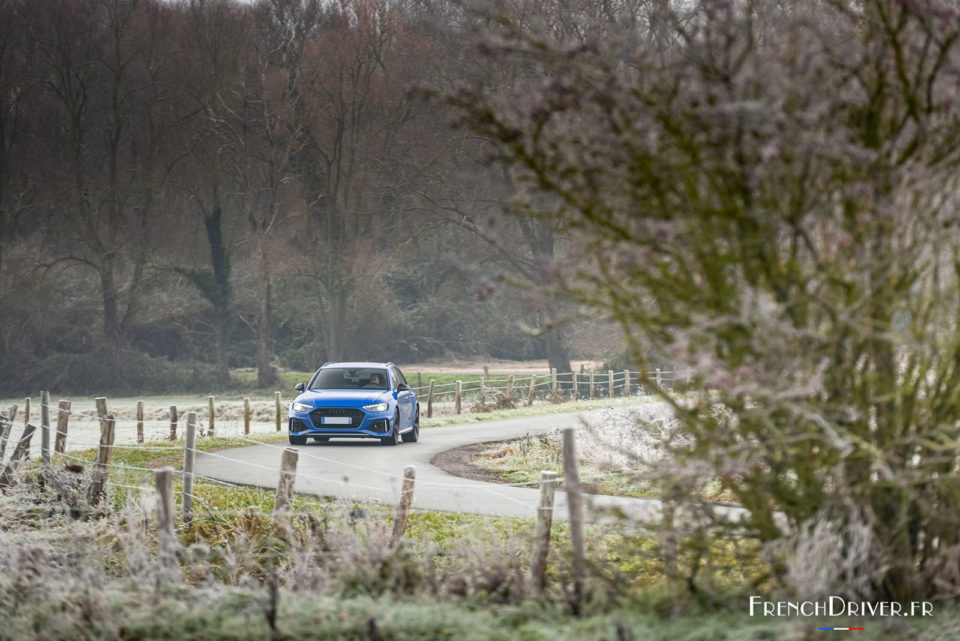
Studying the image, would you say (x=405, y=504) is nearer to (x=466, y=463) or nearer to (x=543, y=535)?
(x=543, y=535)

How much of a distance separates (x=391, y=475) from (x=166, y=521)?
8318 millimetres

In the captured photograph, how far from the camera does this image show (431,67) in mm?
44500

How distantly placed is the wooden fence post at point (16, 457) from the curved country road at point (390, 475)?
8.06 ft

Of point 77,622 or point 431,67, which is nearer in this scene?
point 77,622

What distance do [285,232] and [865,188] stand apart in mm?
43073

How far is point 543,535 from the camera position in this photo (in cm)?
838

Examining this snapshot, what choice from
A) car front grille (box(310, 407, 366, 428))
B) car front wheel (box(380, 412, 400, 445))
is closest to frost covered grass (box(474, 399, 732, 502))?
car front wheel (box(380, 412, 400, 445))

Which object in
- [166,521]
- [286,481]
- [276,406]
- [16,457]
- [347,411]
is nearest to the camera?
[166,521]

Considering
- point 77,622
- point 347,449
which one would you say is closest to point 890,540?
point 77,622

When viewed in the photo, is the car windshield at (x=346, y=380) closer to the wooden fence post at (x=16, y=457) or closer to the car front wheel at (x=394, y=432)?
the car front wheel at (x=394, y=432)

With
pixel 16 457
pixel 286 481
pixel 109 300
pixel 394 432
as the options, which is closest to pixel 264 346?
pixel 109 300

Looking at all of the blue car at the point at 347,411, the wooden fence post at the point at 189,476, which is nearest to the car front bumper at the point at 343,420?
the blue car at the point at 347,411

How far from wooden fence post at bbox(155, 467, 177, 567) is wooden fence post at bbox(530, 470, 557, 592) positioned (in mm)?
2319

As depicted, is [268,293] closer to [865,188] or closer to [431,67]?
[431,67]
